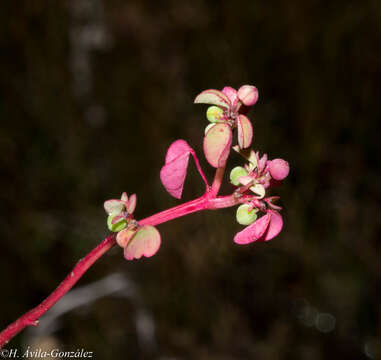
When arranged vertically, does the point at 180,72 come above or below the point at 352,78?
above

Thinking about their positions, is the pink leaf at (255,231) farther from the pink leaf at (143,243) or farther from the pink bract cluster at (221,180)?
the pink leaf at (143,243)

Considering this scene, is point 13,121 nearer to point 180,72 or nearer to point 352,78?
point 180,72

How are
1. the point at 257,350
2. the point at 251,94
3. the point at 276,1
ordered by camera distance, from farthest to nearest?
the point at 276,1, the point at 257,350, the point at 251,94

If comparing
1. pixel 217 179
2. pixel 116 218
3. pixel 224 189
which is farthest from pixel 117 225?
pixel 224 189

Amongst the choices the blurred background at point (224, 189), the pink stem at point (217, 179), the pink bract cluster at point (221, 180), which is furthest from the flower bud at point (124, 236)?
the blurred background at point (224, 189)

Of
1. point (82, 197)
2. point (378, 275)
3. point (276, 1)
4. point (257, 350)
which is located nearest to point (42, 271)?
point (82, 197)

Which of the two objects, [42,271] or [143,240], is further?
[42,271]

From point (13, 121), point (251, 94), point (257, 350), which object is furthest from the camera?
point (13, 121)

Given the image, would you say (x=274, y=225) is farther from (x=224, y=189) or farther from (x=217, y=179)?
(x=224, y=189)
